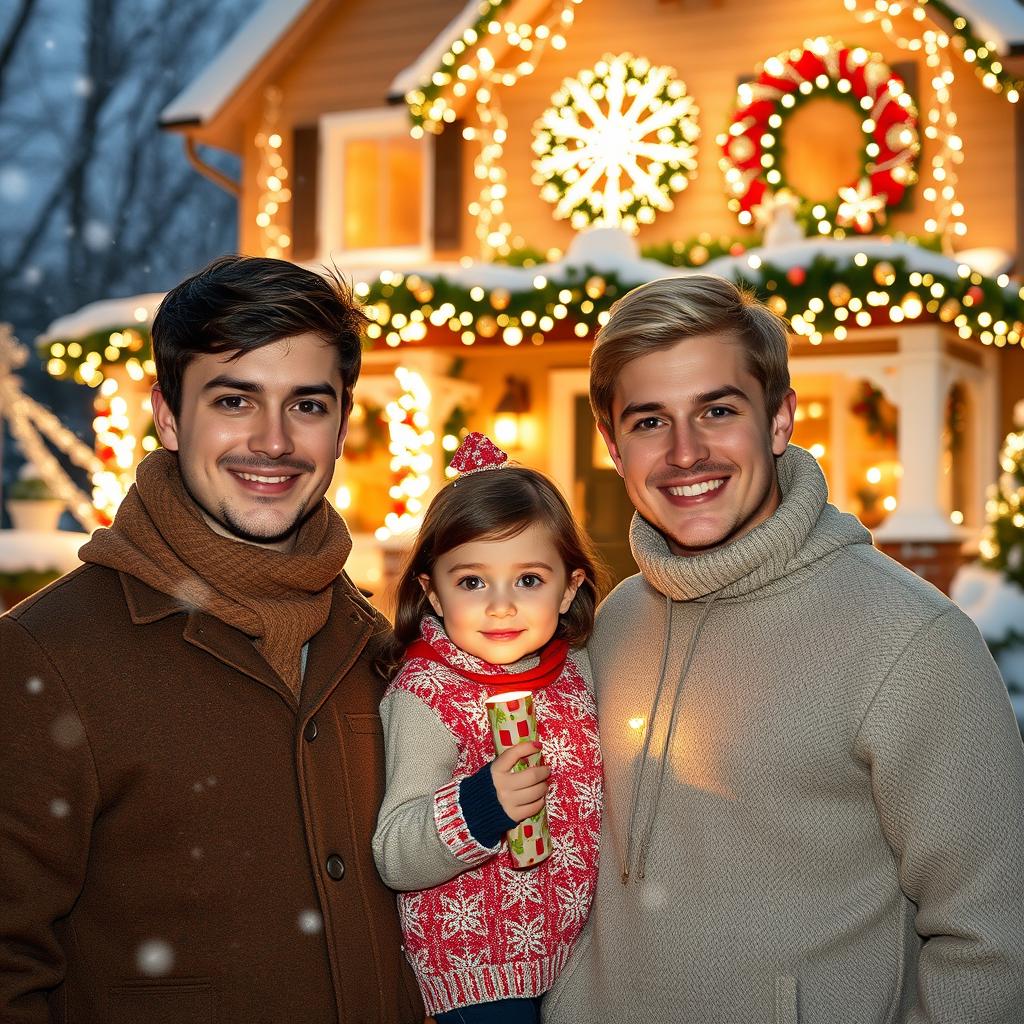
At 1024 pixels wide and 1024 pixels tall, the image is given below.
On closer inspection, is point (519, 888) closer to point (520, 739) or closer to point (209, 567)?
point (520, 739)

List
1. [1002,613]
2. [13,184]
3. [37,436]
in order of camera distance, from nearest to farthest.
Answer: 1. [1002,613]
2. [37,436]
3. [13,184]

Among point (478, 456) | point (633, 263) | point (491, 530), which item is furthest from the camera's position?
point (633, 263)

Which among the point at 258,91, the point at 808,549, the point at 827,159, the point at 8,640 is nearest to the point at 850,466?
the point at 827,159

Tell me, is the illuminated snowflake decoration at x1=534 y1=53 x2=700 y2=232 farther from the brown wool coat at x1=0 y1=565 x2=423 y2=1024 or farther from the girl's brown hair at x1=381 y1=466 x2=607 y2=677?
the brown wool coat at x1=0 y1=565 x2=423 y2=1024

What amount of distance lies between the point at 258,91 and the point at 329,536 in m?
12.5

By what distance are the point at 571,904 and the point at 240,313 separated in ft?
5.15

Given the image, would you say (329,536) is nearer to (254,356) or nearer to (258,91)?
(254,356)

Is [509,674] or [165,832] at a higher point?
[509,674]

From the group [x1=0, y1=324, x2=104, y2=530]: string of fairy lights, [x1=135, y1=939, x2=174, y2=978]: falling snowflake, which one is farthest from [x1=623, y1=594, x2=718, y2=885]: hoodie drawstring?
[x1=0, y1=324, x2=104, y2=530]: string of fairy lights

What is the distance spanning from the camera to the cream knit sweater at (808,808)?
2668 mm

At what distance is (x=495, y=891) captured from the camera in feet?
10.3

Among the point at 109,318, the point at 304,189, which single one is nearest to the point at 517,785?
the point at 109,318

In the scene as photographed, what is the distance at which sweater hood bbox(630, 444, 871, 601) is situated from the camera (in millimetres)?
2967

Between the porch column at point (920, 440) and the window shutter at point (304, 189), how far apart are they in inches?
253
